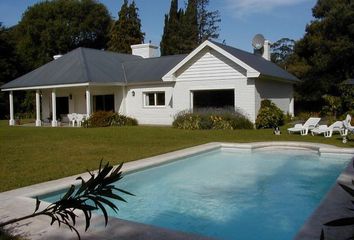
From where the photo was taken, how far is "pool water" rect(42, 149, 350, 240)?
7.18m

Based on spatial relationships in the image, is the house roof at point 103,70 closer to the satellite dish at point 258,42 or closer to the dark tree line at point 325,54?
the satellite dish at point 258,42

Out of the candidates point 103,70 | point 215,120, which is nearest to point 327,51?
point 215,120

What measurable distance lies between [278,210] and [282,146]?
24.4 ft

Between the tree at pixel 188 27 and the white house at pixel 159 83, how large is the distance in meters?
22.5

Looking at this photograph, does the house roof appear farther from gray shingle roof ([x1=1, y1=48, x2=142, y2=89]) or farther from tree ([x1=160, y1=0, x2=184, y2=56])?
tree ([x1=160, y1=0, x2=184, y2=56])

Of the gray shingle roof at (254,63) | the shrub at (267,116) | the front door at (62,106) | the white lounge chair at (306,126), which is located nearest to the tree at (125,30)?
the front door at (62,106)

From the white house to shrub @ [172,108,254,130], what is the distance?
2.48 ft

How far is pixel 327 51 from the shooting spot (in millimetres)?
33531

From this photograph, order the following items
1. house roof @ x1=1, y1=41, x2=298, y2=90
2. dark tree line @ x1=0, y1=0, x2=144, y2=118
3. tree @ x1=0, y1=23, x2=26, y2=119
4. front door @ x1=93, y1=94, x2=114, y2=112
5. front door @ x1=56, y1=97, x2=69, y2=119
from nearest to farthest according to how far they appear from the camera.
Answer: house roof @ x1=1, y1=41, x2=298, y2=90, front door @ x1=93, y1=94, x2=114, y2=112, front door @ x1=56, y1=97, x2=69, y2=119, tree @ x1=0, y1=23, x2=26, y2=119, dark tree line @ x1=0, y1=0, x2=144, y2=118

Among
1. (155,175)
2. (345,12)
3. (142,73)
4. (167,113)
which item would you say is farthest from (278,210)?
(345,12)

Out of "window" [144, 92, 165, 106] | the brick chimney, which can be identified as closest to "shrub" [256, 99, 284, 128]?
"window" [144, 92, 165, 106]

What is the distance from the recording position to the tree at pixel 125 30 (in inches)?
2180

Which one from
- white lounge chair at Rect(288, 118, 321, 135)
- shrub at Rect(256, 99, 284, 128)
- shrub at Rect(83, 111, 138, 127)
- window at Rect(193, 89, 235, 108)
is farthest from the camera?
window at Rect(193, 89, 235, 108)

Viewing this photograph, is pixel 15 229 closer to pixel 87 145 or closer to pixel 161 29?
pixel 87 145
